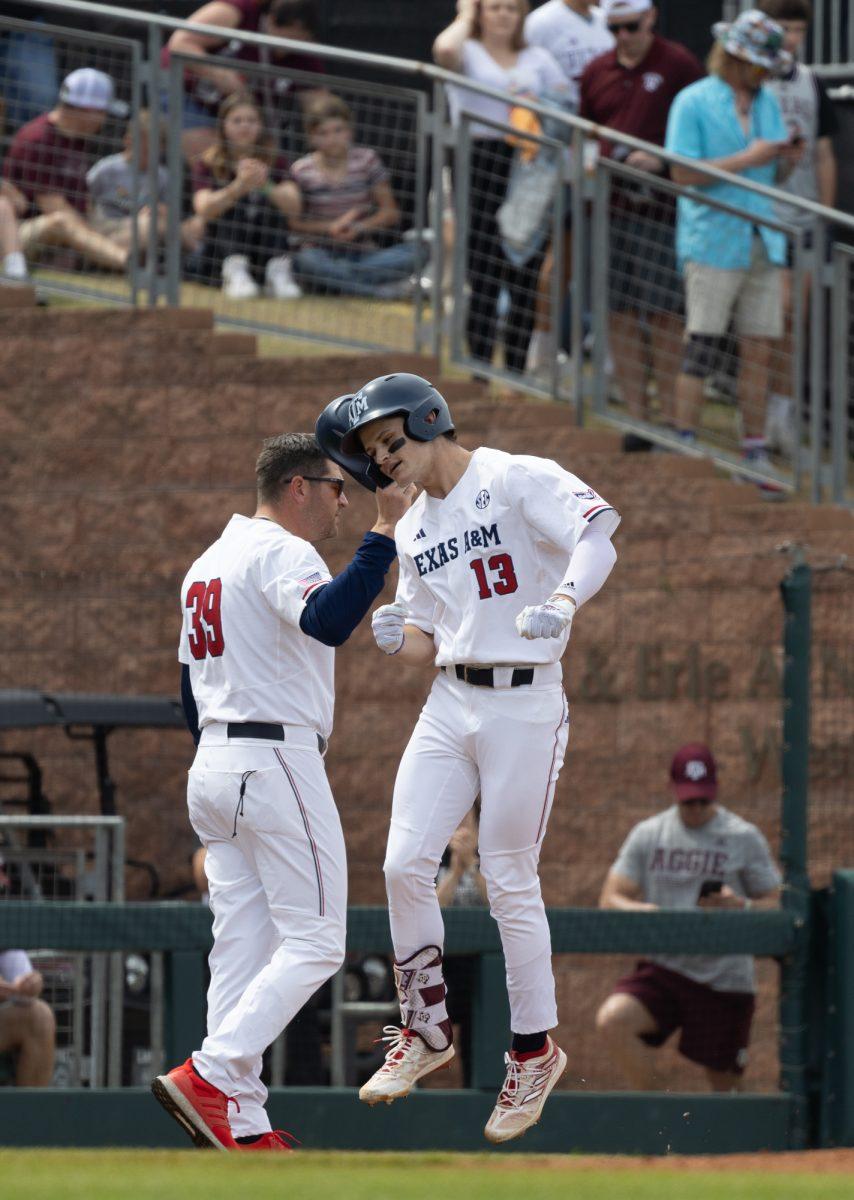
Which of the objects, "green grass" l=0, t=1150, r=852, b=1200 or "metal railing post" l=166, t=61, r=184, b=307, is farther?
"metal railing post" l=166, t=61, r=184, b=307

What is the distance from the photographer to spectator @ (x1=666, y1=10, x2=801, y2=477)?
10.9m

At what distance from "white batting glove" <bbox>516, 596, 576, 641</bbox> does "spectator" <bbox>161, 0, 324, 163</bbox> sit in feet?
18.6

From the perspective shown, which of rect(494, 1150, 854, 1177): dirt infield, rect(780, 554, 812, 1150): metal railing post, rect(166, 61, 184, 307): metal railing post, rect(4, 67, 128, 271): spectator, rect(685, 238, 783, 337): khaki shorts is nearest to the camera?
rect(494, 1150, 854, 1177): dirt infield

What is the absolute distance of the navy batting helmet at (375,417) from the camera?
252 inches

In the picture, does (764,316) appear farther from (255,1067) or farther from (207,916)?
(255,1067)

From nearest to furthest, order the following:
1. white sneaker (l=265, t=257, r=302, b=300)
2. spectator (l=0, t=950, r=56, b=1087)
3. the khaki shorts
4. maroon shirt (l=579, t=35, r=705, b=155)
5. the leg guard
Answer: the leg guard → spectator (l=0, t=950, r=56, b=1087) → the khaki shorts → white sneaker (l=265, t=257, r=302, b=300) → maroon shirt (l=579, t=35, r=705, b=155)

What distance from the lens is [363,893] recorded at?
10.5 meters

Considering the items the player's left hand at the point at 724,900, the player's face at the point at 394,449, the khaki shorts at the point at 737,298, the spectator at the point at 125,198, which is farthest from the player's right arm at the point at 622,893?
the spectator at the point at 125,198

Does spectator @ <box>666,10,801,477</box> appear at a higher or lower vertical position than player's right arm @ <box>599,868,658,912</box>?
higher

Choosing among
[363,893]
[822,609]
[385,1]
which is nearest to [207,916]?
[363,893]

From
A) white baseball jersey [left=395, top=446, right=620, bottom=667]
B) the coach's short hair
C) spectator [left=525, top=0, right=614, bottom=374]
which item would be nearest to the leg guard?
white baseball jersey [left=395, top=446, right=620, bottom=667]

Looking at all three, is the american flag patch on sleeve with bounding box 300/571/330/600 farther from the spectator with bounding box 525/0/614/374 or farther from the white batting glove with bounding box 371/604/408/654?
the spectator with bounding box 525/0/614/374

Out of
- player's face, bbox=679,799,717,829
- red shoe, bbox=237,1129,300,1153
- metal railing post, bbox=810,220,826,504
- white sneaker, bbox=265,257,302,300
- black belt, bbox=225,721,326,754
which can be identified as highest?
white sneaker, bbox=265,257,302,300

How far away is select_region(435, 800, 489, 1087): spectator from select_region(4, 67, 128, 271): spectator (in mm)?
3570
